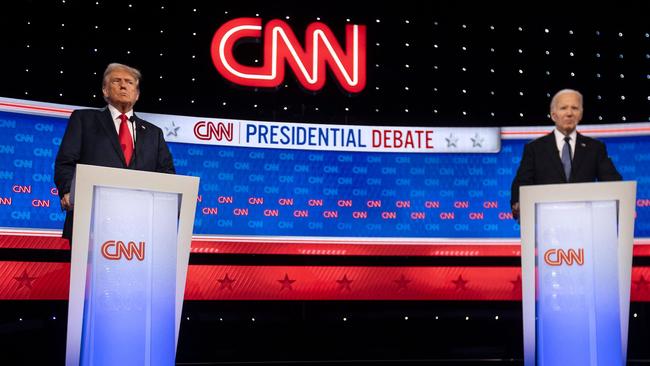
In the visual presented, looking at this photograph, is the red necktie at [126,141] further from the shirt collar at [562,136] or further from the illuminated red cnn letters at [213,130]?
the illuminated red cnn letters at [213,130]

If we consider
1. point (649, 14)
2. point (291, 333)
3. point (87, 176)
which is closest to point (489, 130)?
point (649, 14)

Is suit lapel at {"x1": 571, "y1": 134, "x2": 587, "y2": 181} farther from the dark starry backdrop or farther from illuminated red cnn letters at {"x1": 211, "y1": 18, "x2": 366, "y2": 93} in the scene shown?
illuminated red cnn letters at {"x1": 211, "y1": 18, "x2": 366, "y2": 93}

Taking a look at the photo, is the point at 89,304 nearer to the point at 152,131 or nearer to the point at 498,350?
the point at 152,131

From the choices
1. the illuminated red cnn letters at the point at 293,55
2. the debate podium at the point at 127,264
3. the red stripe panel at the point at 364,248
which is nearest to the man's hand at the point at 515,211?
the debate podium at the point at 127,264

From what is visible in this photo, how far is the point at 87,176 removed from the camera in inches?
89.1

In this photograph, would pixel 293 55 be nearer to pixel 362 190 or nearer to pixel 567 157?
pixel 362 190

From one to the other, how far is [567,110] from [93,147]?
2.01m

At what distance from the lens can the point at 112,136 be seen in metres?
2.73

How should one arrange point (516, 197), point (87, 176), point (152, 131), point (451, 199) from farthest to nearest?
point (451, 199) → point (516, 197) → point (152, 131) → point (87, 176)

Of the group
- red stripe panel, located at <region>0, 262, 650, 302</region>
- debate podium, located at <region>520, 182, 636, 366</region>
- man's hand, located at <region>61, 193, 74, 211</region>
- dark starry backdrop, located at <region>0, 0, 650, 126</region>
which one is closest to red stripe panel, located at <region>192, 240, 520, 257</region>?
red stripe panel, located at <region>0, 262, 650, 302</region>

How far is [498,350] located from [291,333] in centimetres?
167

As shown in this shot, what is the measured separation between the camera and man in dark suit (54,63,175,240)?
106 inches

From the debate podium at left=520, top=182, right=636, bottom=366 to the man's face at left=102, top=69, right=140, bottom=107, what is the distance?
1641 millimetres

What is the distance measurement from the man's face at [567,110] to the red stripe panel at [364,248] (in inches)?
108
